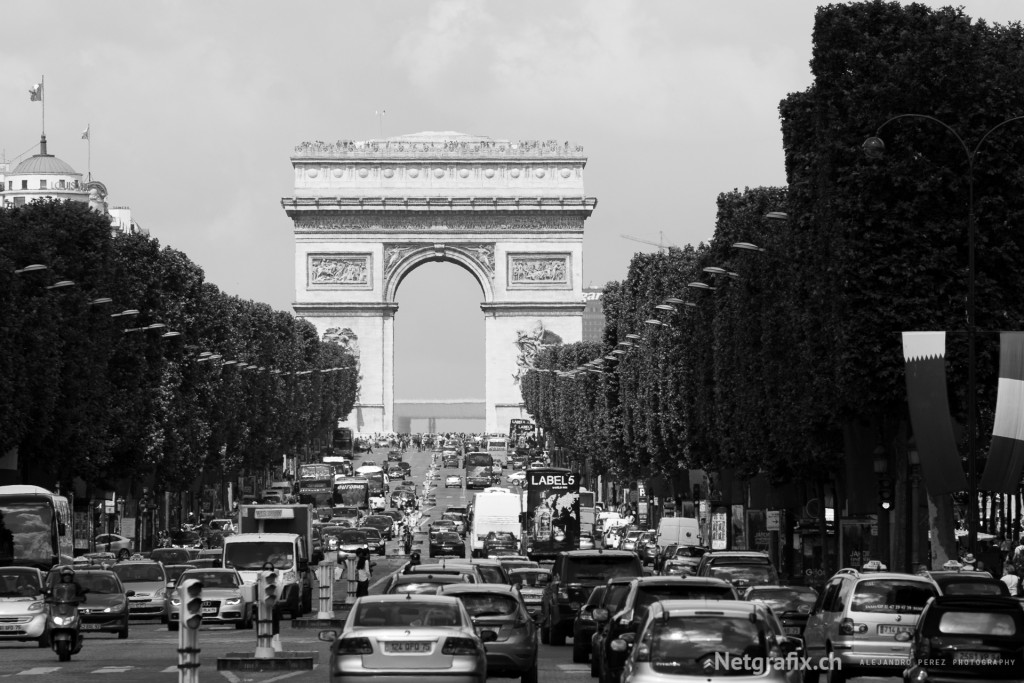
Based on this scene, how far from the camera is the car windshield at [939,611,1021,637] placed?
2686cm

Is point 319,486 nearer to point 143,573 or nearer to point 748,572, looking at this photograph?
point 143,573

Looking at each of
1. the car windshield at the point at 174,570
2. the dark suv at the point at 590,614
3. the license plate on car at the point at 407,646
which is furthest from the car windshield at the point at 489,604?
the car windshield at the point at 174,570

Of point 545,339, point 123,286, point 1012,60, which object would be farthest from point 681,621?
point 545,339

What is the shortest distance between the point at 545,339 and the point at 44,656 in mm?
147914

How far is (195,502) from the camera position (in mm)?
121125

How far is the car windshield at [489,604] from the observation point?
1233 inches

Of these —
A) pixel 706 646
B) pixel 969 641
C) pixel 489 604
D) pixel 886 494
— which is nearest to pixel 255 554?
pixel 886 494

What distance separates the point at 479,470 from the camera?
474ft

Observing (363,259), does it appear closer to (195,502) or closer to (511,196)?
(511,196)

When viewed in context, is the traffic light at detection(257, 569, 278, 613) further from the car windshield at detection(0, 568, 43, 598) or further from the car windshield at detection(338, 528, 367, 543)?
the car windshield at detection(338, 528, 367, 543)

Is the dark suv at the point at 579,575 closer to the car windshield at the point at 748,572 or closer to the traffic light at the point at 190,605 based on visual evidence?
the car windshield at the point at 748,572

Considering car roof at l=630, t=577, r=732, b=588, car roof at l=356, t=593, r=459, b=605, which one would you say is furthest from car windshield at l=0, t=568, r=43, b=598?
car roof at l=356, t=593, r=459, b=605

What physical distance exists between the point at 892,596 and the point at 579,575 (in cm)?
1275

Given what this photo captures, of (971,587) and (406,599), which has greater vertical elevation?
(406,599)
